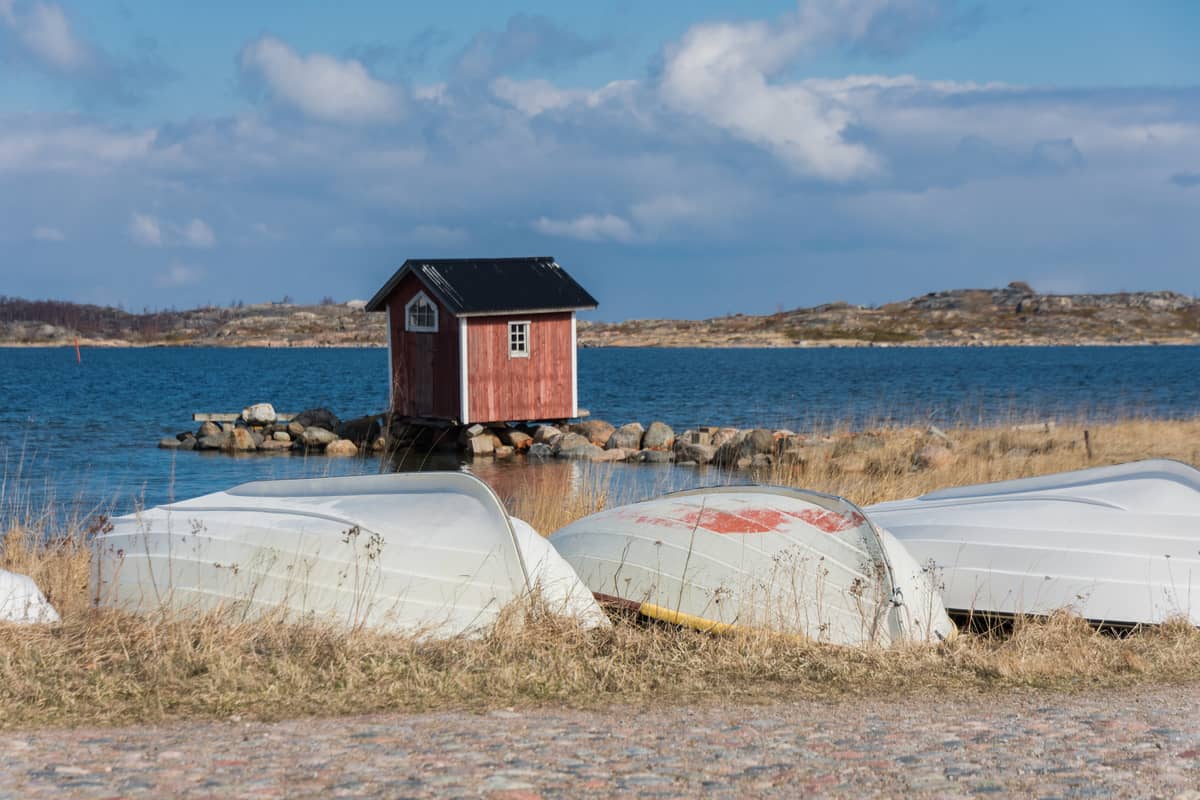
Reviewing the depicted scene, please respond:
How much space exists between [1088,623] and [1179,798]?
4420 mm

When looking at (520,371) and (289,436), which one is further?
(289,436)

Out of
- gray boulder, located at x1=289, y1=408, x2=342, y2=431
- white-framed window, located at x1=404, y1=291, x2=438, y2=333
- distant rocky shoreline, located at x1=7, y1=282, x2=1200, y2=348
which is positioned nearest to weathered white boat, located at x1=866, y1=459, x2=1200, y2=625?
white-framed window, located at x1=404, y1=291, x2=438, y2=333

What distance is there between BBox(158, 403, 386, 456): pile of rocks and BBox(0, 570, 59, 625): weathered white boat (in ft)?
73.8

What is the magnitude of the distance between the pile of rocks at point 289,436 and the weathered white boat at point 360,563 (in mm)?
22373

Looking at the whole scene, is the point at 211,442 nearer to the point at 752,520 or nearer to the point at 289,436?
the point at 289,436

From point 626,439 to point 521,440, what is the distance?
2707 millimetres

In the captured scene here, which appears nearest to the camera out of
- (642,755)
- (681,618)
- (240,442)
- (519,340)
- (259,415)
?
(642,755)

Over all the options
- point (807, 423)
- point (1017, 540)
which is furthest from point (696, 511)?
point (807, 423)

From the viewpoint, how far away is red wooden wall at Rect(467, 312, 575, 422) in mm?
29500

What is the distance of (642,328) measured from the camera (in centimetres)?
18662

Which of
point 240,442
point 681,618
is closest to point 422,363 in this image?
point 240,442

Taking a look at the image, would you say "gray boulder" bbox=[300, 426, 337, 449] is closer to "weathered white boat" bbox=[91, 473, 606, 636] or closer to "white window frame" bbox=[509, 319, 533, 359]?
"white window frame" bbox=[509, 319, 533, 359]

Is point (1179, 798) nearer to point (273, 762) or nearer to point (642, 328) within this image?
point (273, 762)

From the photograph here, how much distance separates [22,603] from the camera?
7.77 m
